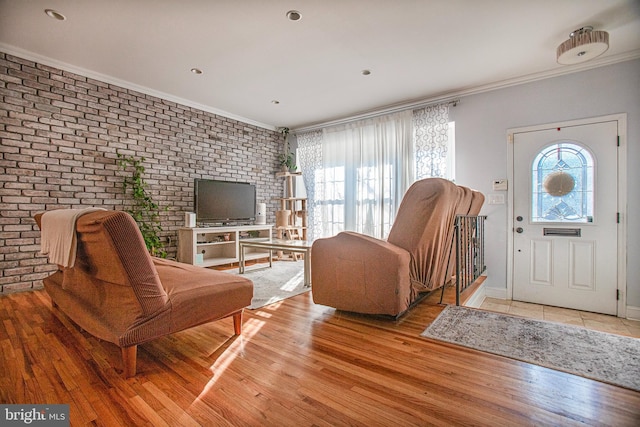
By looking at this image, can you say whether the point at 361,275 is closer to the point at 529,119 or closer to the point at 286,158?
the point at 529,119

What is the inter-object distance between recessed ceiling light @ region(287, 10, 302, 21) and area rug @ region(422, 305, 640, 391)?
2706 millimetres

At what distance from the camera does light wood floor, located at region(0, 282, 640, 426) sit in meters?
1.20

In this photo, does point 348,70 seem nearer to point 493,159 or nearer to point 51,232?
point 493,159

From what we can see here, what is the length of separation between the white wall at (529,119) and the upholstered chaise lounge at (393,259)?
1.64 meters

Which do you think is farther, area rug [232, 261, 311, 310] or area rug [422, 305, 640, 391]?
area rug [232, 261, 311, 310]

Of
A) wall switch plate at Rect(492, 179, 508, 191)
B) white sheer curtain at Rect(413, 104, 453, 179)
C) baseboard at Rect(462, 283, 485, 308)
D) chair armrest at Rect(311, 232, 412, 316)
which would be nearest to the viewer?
chair armrest at Rect(311, 232, 412, 316)

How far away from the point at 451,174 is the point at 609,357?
2.80 m

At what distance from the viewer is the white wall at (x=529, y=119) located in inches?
116

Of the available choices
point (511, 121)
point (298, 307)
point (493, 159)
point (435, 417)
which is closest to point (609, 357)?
point (435, 417)

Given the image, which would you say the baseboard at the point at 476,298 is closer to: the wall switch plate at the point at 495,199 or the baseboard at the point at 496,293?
the baseboard at the point at 496,293

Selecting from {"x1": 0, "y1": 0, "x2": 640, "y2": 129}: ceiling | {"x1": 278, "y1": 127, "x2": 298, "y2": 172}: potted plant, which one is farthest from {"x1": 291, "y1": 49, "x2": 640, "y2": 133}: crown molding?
{"x1": 278, "y1": 127, "x2": 298, "y2": 172}: potted plant

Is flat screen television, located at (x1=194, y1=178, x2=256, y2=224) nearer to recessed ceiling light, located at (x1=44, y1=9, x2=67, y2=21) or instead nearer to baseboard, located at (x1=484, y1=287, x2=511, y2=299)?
recessed ceiling light, located at (x1=44, y1=9, x2=67, y2=21)

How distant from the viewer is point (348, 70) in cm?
347

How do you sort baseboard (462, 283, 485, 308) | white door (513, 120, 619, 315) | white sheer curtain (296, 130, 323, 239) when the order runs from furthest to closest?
white sheer curtain (296, 130, 323, 239) < white door (513, 120, 619, 315) < baseboard (462, 283, 485, 308)
